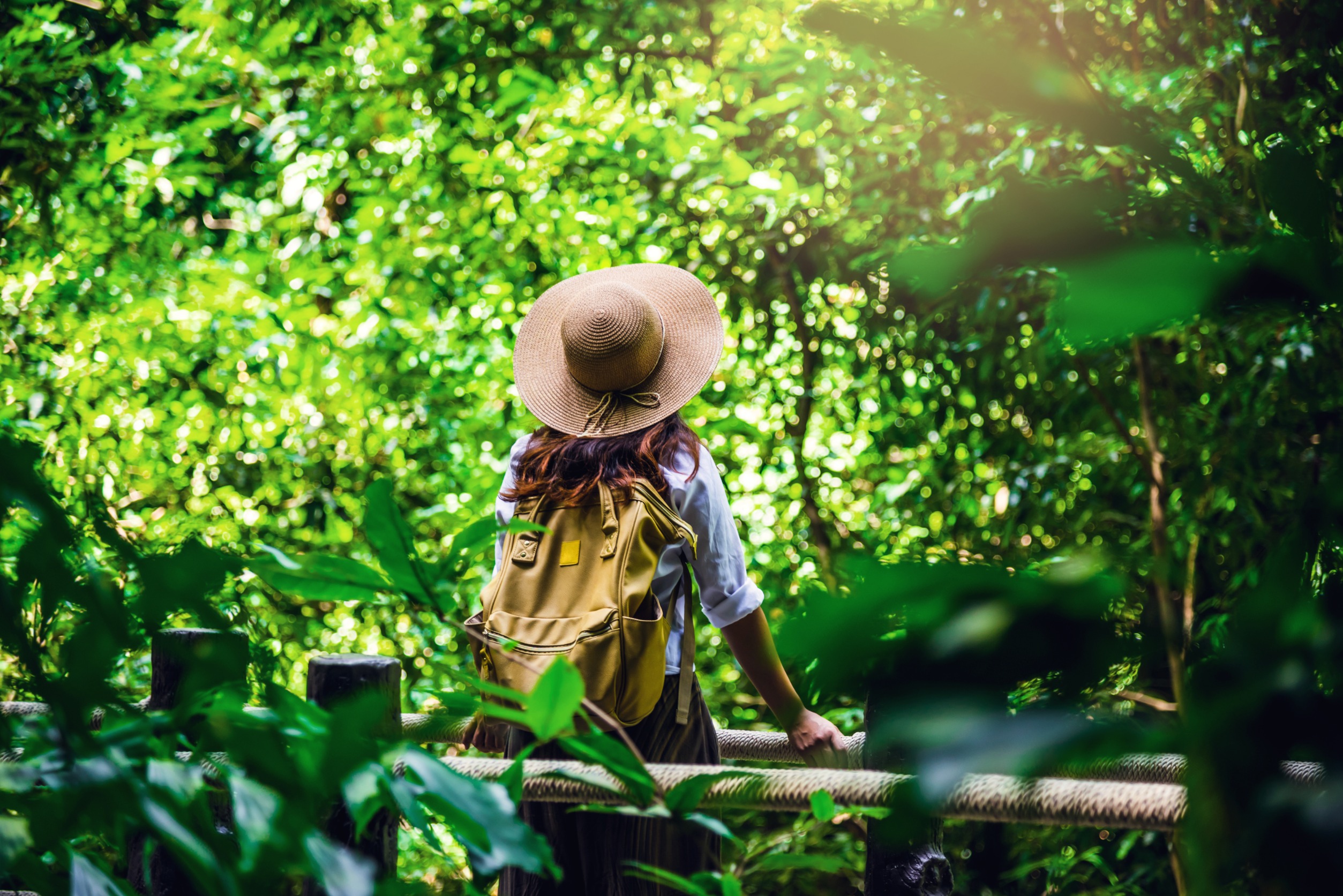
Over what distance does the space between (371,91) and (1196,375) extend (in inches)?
93.8

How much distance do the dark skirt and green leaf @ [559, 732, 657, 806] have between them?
2.61ft

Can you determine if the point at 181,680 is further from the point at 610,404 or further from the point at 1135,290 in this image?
the point at 610,404

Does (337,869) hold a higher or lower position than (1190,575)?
higher

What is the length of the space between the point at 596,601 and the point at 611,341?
43 cm

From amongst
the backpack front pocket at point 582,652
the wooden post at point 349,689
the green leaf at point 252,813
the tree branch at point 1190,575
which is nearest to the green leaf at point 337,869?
the green leaf at point 252,813

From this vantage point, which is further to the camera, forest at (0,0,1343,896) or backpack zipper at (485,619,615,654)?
forest at (0,0,1343,896)

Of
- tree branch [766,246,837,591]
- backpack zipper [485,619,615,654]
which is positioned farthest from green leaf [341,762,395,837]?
tree branch [766,246,837,591]

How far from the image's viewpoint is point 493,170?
287cm

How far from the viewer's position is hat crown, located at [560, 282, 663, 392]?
1538 millimetres

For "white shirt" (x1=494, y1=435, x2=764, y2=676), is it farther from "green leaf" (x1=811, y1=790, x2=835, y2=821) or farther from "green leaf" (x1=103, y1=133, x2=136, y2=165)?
"green leaf" (x1=103, y1=133, x2=136, y2=165)

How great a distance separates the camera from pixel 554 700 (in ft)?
1.35

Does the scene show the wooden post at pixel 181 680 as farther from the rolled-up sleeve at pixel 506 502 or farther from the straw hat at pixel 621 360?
the straw hat at pixel 621 360

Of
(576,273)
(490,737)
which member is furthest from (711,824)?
(576,273)

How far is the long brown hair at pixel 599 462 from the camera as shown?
137 cm
